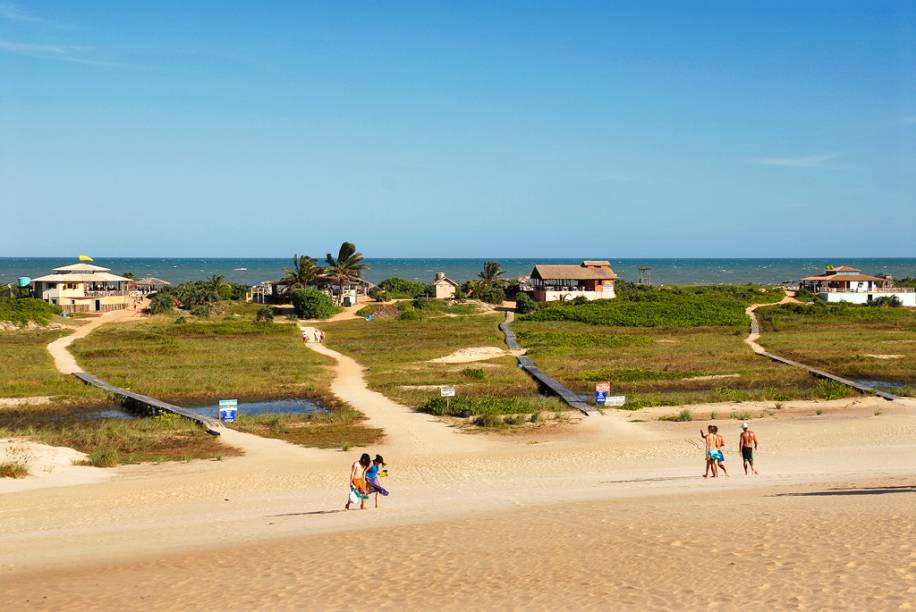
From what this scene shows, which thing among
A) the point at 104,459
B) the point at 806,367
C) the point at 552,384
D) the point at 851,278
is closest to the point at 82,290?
the point at 552,384

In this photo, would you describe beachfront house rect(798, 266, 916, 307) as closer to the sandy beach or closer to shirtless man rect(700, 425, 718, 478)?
the sandy beach

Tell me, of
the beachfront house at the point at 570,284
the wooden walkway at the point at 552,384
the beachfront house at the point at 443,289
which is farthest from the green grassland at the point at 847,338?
the beachfront house at the point at 443,289

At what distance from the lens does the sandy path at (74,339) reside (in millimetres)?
41656

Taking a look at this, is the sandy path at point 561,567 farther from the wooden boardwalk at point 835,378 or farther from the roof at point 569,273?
the roof at point 569,273

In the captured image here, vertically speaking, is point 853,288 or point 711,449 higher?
point 853,288

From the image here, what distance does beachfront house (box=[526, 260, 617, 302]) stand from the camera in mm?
76625

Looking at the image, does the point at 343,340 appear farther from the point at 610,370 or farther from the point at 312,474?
the point at 312,474

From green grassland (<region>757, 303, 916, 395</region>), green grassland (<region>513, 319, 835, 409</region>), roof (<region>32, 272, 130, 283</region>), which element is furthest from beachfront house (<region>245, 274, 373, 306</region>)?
green grassland (<region>757, 303, 916, 395</region>)

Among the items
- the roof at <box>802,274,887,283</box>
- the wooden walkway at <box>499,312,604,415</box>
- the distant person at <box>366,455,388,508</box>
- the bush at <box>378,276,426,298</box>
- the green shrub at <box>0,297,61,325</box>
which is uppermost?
the roof at <box>802,274,887,283</box>

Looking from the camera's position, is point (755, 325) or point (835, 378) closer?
point (835, 378)

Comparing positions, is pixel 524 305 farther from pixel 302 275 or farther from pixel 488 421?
pixel 488 421

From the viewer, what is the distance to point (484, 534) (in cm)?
1491

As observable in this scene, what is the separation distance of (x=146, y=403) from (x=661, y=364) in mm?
26462

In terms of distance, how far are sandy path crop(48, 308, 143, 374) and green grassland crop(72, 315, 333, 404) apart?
0.64 meters
